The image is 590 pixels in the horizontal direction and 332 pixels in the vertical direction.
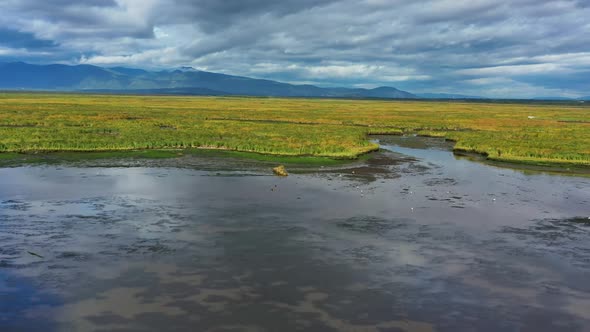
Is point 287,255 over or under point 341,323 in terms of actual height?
over

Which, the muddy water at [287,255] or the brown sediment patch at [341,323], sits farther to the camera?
the muddy water at [287,255]

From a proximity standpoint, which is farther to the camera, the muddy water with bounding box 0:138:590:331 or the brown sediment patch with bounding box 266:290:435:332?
the muddy water with bounding box 0:138:590:331

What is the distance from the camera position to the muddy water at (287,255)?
1331cm

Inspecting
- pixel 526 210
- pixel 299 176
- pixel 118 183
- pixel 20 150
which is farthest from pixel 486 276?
pixel 20 150

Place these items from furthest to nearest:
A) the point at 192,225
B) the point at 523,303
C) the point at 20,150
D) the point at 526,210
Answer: the point at 20,150 → the point at 526,210 → the point at 192,225 → the point at 523,303

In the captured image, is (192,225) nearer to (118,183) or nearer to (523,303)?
(118,183)

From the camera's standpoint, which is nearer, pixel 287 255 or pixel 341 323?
pixel 341 323

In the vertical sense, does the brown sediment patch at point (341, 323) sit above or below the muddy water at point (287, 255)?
below

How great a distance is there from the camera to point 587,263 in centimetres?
1775

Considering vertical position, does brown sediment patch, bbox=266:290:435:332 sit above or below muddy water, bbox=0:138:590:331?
below

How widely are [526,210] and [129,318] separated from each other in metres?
22.5

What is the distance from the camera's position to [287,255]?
1809cm

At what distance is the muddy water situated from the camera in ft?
43.7

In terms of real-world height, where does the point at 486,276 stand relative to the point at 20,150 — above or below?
below
